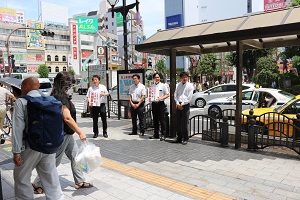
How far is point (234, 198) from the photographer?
3.73 metres

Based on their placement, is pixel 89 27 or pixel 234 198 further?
pixel 89 27

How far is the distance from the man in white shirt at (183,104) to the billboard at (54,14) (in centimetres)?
7232

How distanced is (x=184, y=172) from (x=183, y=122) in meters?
2.14

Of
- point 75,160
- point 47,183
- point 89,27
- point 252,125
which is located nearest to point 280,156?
point 252,125

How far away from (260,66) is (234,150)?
71.0 feet

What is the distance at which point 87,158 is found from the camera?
3613 millimetres

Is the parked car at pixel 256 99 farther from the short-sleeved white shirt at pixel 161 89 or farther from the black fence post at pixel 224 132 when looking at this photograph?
the short-sleeved white shirt at pixel 161 89

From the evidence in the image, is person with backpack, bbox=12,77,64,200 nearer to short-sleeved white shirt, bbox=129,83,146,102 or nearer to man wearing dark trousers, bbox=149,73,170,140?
man wearing dark trousers, bbox=149,73,170,140

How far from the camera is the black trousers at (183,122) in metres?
6.77

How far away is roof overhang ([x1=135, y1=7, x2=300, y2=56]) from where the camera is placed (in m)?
5.20

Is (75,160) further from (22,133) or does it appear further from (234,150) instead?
(234,150)

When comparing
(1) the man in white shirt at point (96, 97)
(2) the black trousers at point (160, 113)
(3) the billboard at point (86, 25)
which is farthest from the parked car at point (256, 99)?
(3) the billboard at point (86, 25)

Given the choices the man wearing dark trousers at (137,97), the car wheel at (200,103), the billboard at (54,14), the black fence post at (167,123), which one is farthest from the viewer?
the billboard at (54,14)

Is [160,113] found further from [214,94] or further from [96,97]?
[214,94]
